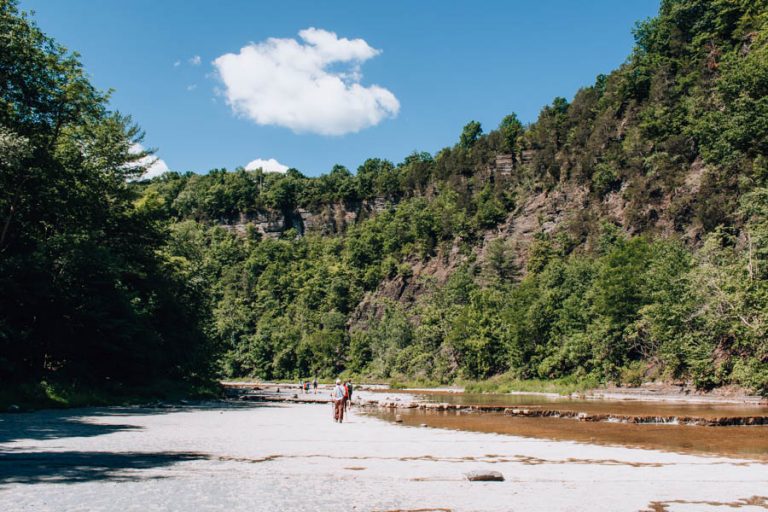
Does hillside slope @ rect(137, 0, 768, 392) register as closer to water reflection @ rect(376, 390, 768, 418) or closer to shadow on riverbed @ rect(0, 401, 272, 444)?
water reflection @ rect(376, 390, 768, 418)

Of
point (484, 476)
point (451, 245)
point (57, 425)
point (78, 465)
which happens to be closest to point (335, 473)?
point (484, 476)

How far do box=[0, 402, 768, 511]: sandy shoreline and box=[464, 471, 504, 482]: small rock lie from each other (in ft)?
0.52

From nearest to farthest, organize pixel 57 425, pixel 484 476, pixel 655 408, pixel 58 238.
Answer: pixel 484 476, pixel 57 425, pixel 58 238, pixel 655 408

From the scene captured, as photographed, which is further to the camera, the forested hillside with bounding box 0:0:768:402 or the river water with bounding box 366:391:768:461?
the forested hillside with bounding box 0:0:768:402

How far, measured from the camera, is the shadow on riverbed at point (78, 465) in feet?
27.6

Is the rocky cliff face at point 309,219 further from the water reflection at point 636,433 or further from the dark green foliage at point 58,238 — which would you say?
the water reflection at point 636,433

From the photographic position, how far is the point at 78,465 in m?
9.68

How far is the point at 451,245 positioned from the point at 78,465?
10786 centimetres

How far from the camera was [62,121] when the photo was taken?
28922 millimetres

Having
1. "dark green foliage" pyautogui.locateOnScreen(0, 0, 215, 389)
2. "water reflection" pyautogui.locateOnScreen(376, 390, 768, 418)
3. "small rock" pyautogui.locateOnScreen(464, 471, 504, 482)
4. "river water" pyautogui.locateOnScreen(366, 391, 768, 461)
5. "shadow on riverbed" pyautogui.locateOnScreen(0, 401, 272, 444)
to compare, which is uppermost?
"dark green foliage" pyautogui.locateOnScreen(0, 0, 215, 389)

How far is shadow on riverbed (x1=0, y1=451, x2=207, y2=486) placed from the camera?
8398mm

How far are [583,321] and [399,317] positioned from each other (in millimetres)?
43976

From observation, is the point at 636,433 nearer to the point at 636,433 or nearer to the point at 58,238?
the point at 636,433

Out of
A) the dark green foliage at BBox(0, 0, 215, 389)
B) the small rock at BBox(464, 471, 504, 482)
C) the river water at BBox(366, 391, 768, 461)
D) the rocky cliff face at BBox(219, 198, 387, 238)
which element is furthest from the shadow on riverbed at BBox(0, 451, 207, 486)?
the rocky cliff face at BBox(219, 198, 387, 238)
